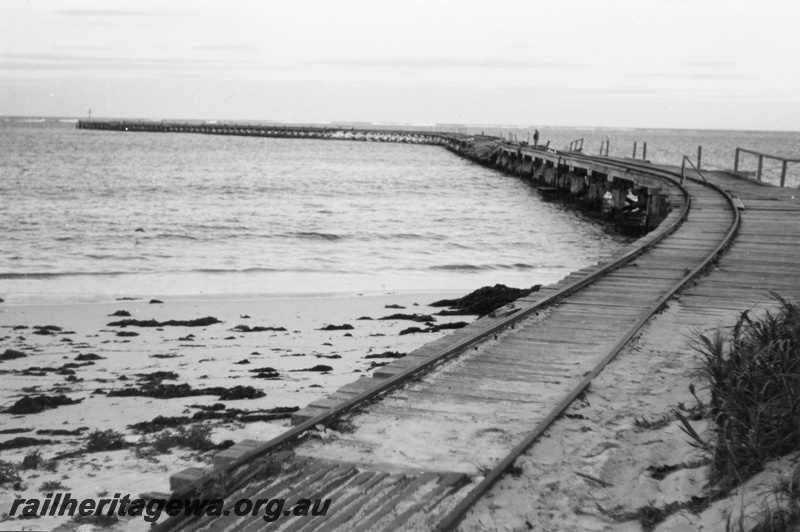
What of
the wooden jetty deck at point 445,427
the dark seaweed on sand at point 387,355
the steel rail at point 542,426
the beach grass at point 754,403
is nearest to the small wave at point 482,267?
the steel rail at point 542,426

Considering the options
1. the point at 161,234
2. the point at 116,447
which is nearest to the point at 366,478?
the point at 116,447

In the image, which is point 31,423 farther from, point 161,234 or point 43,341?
point 161,234

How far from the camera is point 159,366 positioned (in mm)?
9508

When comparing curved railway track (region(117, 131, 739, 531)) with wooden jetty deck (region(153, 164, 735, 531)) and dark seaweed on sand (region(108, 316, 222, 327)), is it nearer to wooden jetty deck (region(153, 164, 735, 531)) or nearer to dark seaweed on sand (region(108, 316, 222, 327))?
wooden jetty deck (region(153, 164, 735, 531))

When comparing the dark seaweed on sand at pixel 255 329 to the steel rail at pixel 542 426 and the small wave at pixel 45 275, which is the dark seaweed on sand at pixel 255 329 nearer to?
the steel rail at pixel 542 426

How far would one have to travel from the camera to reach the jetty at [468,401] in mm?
4129

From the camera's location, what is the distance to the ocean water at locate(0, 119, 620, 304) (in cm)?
1752

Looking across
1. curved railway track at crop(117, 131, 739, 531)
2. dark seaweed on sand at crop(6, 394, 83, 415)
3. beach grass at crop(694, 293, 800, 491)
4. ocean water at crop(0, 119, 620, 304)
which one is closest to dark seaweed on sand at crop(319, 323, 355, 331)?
curved railway track at crop(117, 131, 739, 531)

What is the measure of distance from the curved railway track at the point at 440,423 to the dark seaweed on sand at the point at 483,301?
327cm

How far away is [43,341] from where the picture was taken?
11.0 meters

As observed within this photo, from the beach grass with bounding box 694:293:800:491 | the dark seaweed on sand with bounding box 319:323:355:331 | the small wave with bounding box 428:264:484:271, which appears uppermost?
the beach grass with bounding box 694:293:800:491

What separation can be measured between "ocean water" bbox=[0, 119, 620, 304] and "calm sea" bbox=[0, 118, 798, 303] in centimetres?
5

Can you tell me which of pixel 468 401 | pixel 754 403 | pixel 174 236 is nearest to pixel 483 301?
pixel 468 401

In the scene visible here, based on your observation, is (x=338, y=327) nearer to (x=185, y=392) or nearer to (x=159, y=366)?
(x=159, y=366)
